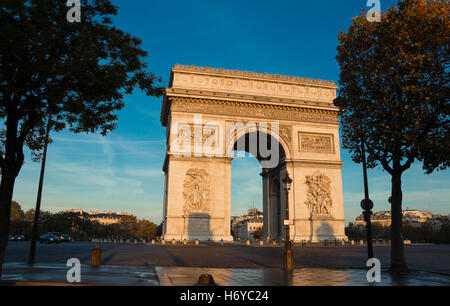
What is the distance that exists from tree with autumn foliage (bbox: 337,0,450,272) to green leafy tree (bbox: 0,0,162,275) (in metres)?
7.91

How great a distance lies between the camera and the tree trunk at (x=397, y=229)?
11922mm

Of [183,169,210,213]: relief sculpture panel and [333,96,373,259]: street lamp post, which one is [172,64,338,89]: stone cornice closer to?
[183,169,210,213]: relief sculpture panel

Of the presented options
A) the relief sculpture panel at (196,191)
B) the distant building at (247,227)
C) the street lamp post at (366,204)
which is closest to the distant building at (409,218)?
the distant building at (247,227)

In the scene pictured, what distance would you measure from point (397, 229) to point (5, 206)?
454 inches

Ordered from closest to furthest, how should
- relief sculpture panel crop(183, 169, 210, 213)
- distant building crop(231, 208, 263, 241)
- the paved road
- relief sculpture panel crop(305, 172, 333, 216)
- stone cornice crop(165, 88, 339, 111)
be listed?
1. the paved road
2. relief sculpture panel crop(183, 169, 210, 213)
3. stone cornice crop(165, 88, 339, 111)
4. relief sculpture panel crop(305, 172, 333, 216)
5. distant building crop(231, 208, 263, 241)

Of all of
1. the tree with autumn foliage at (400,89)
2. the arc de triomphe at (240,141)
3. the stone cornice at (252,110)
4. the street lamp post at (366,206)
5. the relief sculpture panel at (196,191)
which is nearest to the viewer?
the tree with autumn foliage at (400,89)

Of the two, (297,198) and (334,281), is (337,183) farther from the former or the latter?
(334,281)

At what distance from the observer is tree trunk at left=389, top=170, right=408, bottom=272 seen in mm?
11922

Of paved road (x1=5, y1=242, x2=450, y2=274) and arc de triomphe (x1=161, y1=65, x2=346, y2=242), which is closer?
paved road (x1=5, y1=242, x2=450, y2=274)

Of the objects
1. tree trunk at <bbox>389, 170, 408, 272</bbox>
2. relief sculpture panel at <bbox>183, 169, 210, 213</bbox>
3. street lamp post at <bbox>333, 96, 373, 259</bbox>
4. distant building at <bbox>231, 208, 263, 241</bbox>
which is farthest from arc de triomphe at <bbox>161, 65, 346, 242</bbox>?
Answer: distant building at <bbox>231, 208, 263, 241</bbox>

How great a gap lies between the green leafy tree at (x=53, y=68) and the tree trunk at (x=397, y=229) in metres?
9.06

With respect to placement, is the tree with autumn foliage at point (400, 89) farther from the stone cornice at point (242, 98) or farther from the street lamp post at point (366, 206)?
the stone cornice at point (242, 98)

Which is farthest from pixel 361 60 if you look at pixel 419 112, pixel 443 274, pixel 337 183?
pixel 337 183

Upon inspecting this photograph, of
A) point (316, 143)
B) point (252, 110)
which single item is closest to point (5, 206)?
point (252, 110)
